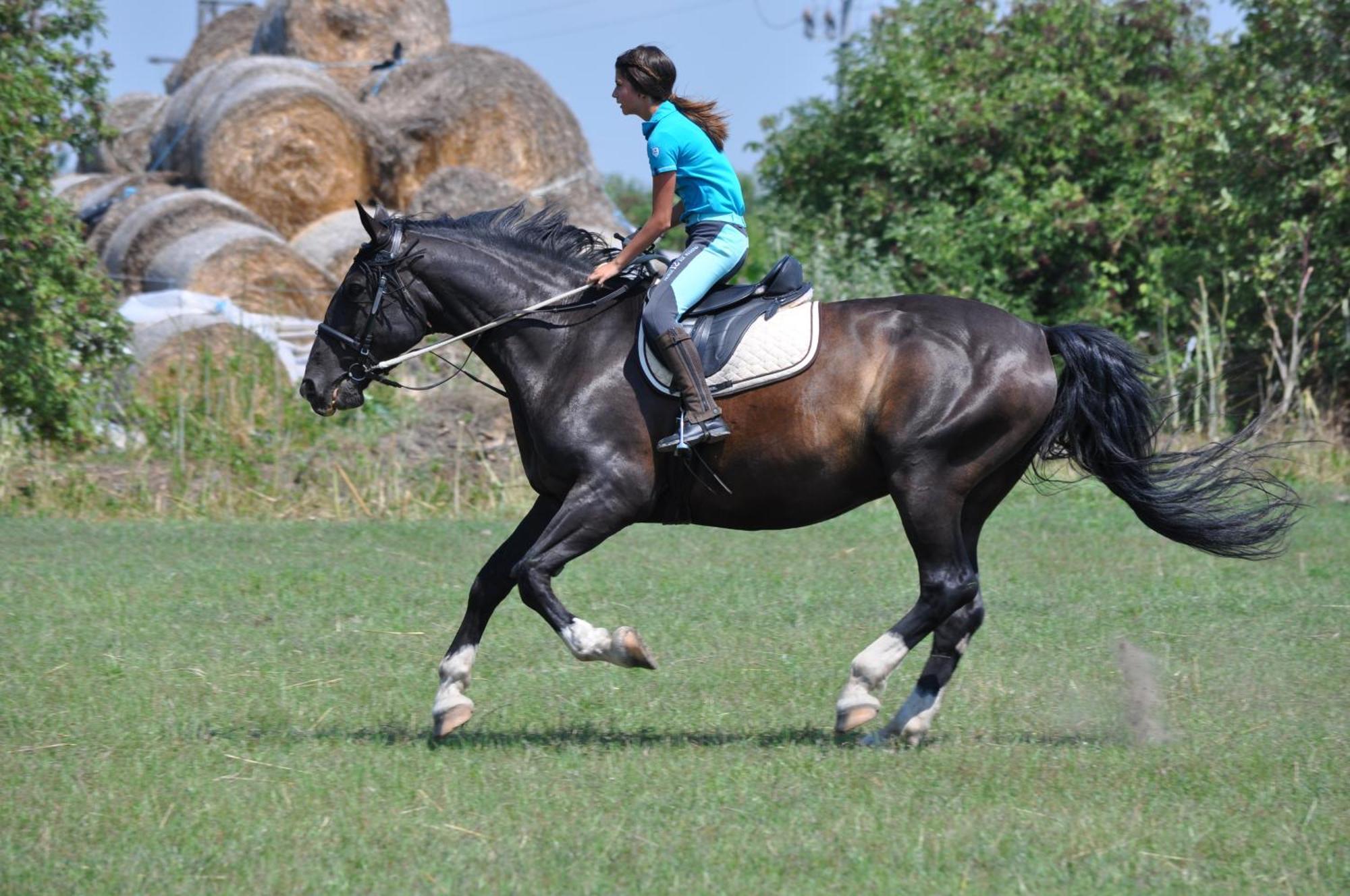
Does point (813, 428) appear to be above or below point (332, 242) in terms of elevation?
below

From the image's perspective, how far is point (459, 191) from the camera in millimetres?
18531

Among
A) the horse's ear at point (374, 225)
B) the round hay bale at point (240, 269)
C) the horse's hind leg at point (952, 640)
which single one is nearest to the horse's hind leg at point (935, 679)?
the horse's hind leg at point (952, 640)

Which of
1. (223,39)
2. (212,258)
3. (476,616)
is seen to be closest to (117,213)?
(212,258)

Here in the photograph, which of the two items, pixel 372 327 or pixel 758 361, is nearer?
pixel 758 361

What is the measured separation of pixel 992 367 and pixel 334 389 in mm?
3026

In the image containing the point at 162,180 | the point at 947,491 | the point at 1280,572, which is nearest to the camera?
the point at 947,491

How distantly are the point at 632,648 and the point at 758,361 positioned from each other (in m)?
1.41

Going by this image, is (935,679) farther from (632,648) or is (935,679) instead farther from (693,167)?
(693,167)

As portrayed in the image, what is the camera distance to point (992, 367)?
666 cm

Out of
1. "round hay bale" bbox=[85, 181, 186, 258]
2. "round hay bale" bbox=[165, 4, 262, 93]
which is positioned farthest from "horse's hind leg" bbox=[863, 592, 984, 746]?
"round hay bale" bbox=[165, 4, 262, 93]

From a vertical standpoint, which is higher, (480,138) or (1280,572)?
(480,138)

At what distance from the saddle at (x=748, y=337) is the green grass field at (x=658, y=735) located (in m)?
1.63

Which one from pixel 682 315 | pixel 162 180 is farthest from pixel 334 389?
pixel 162 180

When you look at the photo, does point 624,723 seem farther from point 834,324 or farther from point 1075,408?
point 1075,408
